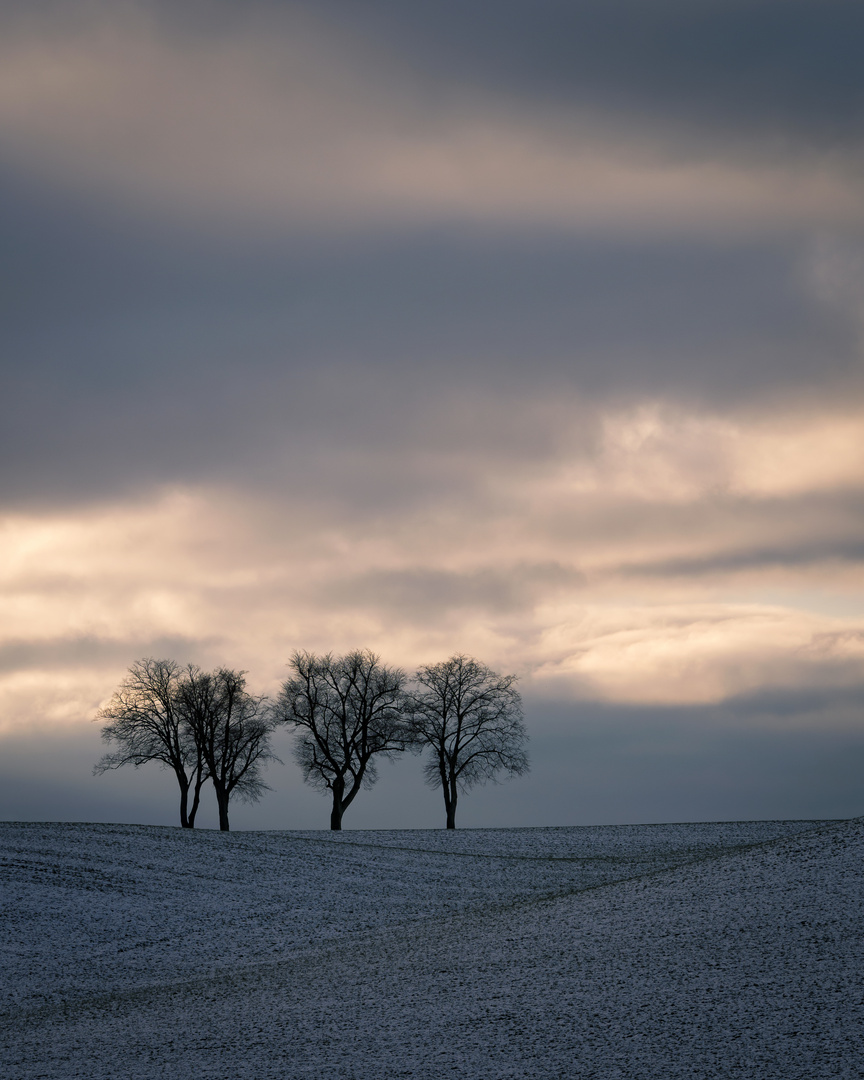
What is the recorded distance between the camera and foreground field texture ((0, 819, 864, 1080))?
1565 cm

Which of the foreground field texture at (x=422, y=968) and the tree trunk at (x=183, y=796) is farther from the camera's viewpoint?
the tree trunk at (x=183, y=796)

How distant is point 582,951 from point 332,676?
1860 inches

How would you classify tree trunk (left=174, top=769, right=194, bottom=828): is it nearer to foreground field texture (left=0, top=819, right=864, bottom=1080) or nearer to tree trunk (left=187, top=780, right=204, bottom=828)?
tree trunk (left=187, top=780, right=204, bottom=828)

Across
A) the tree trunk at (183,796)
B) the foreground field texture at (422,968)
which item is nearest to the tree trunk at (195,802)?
the tree trunk at (183,796)

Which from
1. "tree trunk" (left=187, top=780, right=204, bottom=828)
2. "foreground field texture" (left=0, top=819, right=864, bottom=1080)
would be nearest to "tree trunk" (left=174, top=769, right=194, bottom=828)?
"tree trunk" (left=187, top=780, right=204, bottom=828)

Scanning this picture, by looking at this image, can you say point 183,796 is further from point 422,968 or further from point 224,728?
point 422,968

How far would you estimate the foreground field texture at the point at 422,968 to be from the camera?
15648 mm

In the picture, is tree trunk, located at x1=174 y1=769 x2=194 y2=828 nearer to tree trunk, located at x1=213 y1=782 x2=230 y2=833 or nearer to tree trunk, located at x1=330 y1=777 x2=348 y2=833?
tree trunk, located at x1=213 y1=782 x2=230 y2=833

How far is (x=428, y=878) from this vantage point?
132ft

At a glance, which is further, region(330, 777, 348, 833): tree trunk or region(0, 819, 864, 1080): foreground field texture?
region(330, 777, 348, 833): tree trunk

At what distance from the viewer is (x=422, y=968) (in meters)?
22.3

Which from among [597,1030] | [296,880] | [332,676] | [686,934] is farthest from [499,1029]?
[332,676]

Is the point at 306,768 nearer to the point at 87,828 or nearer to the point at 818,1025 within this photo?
the point at 87,828

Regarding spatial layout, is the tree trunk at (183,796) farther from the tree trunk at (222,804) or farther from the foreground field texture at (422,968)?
the foreground field texture at (422,968)
